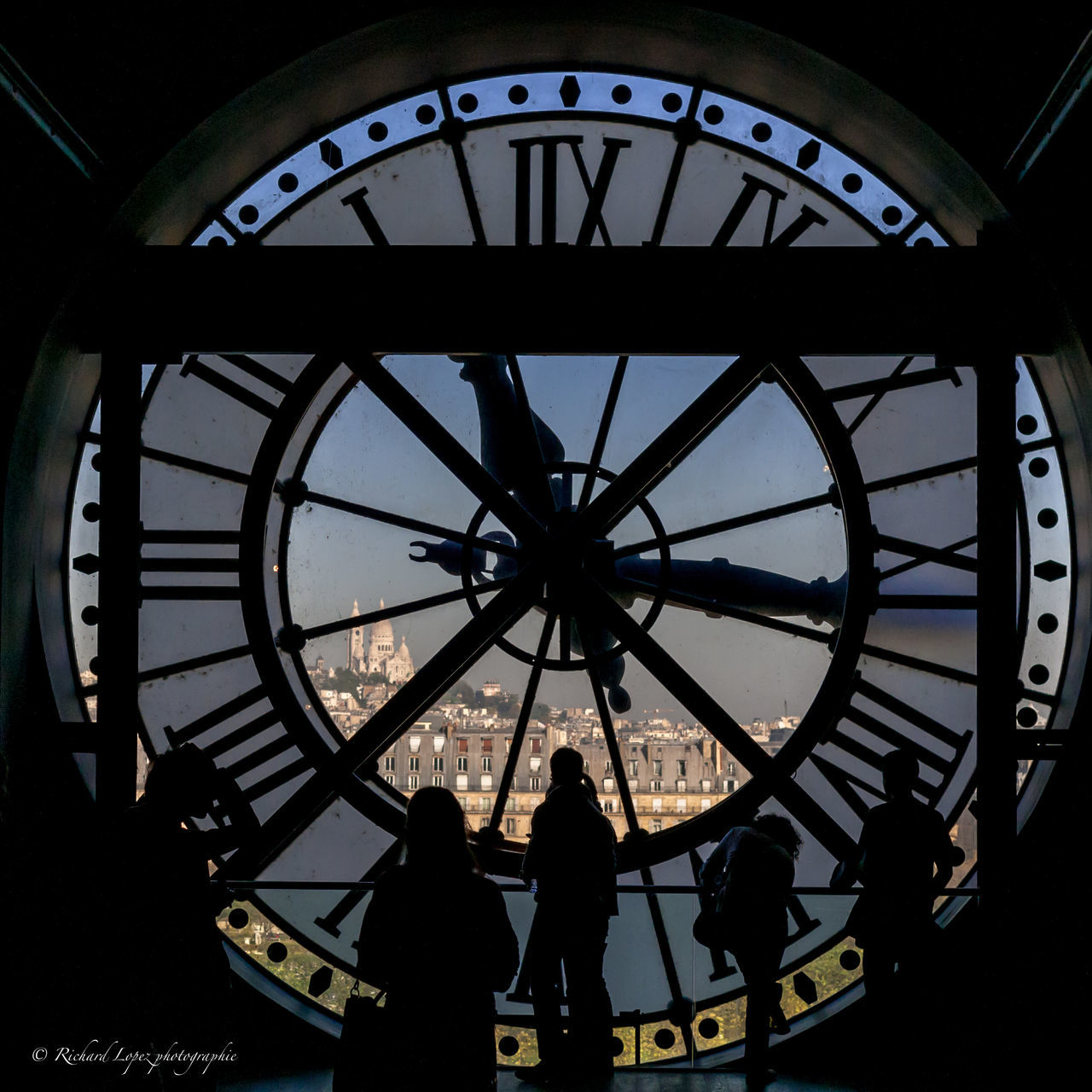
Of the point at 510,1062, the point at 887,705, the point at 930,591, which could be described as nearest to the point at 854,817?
the point at 887,705

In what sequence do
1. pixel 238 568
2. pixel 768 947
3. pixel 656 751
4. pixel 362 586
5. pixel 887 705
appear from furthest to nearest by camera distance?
pixel 362 586, pixel 656 751, pixel 887 705, pixel 238 568, pixel 768 947

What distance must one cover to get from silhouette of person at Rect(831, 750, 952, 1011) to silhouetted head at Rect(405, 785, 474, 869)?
132 centimetres

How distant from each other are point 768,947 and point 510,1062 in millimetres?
894

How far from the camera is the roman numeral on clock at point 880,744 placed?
14.3 feet

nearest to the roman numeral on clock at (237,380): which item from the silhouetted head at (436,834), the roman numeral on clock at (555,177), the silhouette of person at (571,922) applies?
the roman numeral on clock at (555,177)

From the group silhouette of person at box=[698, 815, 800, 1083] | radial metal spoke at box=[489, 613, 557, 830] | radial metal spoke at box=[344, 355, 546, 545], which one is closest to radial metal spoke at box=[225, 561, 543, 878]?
radial metal spoke at box=[344, 355, 546, 545]

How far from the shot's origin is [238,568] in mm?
4137

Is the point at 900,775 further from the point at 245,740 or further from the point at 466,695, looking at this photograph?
the point at 466,695

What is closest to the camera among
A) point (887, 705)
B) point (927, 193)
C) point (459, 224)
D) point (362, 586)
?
point (927, 193)

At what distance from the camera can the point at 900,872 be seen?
2988 millimetres

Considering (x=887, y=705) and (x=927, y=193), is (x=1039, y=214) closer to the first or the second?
(x=927, y=193)

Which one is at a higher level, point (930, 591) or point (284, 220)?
point (284, 220)

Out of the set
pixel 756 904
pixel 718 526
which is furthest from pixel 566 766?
pixel 718 526

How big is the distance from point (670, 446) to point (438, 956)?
1.83m
